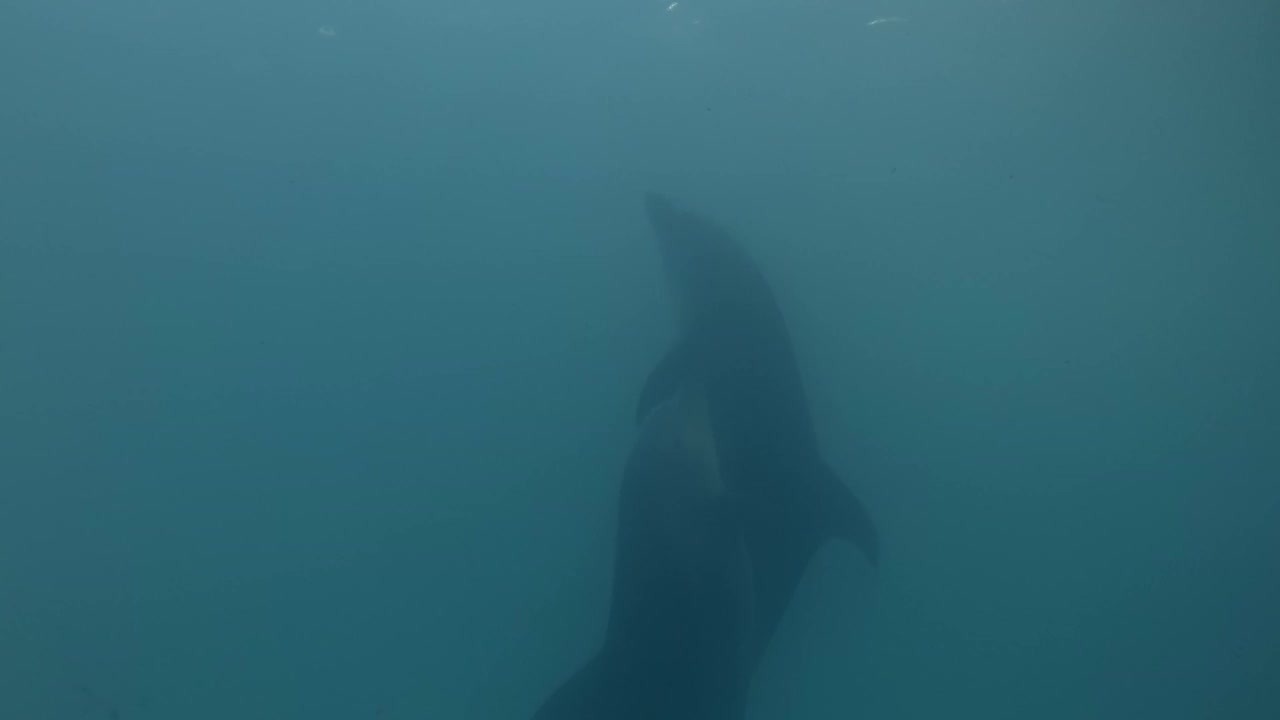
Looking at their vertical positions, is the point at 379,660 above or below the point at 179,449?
below

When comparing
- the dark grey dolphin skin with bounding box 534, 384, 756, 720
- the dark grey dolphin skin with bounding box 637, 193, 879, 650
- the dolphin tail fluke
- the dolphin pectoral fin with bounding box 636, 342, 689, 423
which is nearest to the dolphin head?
the dark grey dolphin skin with bounding box 637, 193, 879, 650

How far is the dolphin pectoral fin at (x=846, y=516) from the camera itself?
2.57m

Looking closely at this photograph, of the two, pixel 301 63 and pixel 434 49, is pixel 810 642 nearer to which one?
pixel 434 49

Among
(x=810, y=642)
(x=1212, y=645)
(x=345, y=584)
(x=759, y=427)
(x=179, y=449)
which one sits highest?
(x=179, y=449)

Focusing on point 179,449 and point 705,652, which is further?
point 179,449

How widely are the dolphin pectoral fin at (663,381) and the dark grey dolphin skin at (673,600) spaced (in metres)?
0.07

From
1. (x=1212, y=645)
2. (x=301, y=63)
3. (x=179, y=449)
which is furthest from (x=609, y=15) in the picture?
(x=1212, y=645)

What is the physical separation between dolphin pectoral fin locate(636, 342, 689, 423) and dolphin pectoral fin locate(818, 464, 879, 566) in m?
0.48

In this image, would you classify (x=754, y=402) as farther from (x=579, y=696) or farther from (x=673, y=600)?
(x=579, y=696)

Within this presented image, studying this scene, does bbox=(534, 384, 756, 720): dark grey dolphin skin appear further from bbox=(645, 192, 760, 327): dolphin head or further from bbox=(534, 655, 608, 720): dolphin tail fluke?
bbox=(645, 192, 760, 327): dolphin head

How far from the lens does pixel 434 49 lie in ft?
8.48

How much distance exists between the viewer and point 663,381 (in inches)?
102

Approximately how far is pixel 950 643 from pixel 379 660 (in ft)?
5.28

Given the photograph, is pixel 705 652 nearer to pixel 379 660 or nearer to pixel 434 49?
pixel 379 660
